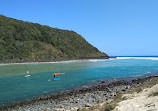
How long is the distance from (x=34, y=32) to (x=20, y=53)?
103ft

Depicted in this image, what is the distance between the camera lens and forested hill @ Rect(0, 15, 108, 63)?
77125 mm

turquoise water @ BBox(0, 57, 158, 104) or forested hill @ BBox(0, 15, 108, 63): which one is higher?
forested hill @ BBox(0, 15, 108, 63)

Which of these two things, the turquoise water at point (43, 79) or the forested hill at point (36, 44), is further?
the forested hill at point (36, 44)

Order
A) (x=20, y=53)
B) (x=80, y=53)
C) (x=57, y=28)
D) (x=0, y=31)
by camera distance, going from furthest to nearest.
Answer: (x=57, y=28) → (x=80, y=53) → (x=0, y=31) → (x=20, y=53)

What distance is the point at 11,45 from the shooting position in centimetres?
7994

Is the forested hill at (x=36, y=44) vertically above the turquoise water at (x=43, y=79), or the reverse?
the forested hill at (x=36, y=44)

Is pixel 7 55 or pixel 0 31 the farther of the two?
pixel 0 31

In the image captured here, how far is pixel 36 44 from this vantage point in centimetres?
9188

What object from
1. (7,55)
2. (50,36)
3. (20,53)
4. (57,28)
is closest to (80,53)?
(50,36)

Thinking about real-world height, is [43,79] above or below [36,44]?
below

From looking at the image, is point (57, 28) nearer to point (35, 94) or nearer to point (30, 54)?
point (30, 54)

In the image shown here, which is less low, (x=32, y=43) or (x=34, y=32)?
(x=34, y=32)

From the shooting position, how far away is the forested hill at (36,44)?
253ft

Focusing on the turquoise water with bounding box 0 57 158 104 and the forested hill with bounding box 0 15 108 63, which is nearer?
the turquoise water with bounding box 0 57 158 104
